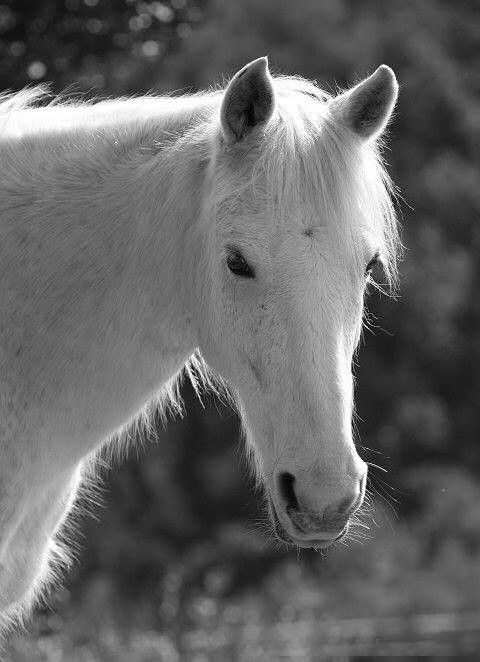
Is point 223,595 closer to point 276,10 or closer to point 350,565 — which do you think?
point 350,565

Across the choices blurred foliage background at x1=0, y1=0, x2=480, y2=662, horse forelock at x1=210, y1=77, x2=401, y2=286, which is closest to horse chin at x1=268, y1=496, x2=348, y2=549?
horse forelock at x1=210, y1=77, x2=401, y2=286

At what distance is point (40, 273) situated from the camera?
3404 mm

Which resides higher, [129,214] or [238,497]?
[129,214]

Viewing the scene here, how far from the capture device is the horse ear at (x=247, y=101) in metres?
3.08

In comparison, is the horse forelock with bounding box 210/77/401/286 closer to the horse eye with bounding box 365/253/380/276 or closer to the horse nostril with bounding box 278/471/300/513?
the horse eye with bounding box 365/253/380/276

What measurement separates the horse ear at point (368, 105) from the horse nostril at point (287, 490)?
45.0 inches

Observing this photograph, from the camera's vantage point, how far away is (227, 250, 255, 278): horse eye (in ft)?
9.98

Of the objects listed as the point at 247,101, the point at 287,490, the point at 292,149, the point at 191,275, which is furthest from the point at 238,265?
the point at 287,490

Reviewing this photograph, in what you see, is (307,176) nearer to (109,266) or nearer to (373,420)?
(109,266)

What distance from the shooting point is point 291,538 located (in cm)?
300

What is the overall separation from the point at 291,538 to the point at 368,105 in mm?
1395

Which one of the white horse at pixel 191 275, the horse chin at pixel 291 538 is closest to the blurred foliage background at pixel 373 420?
the white horse at pixel 191 275

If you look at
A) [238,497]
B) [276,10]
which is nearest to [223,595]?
[238,497]

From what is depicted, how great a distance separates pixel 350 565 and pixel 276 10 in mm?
6228
